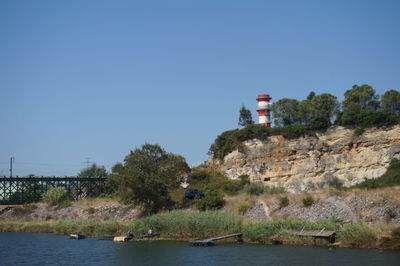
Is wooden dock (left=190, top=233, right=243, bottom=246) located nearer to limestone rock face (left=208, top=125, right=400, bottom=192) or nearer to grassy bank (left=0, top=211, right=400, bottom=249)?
grassy bank (left=0, top=211, right=400, bottom=249)

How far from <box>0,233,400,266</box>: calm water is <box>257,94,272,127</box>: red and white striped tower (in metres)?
39.1

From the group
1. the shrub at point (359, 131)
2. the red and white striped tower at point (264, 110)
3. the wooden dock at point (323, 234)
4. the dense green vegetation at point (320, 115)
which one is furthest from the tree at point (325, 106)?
the wooden dock at point (323, 234)

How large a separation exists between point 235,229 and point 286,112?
36.7 metres

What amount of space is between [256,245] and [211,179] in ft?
91.9

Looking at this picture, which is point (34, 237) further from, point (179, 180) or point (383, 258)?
point (383, 258)

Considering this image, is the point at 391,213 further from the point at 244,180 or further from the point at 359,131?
the point at 244,180

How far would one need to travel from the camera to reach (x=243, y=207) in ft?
158

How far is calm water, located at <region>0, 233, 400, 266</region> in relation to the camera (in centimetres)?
3102

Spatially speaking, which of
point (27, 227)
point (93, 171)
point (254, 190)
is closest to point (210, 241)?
point (254, 190)

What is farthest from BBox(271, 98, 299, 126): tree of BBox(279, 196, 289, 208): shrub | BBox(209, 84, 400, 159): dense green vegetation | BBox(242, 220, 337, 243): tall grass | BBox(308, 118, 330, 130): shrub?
BBox(242, 220, 337, 243): tall grass

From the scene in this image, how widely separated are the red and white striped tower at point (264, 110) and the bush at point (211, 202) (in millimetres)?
28720

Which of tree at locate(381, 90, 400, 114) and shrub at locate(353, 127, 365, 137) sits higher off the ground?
tree at locate(381, 90, 400, 114)

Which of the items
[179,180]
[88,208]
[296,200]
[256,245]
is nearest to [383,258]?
[256,245]

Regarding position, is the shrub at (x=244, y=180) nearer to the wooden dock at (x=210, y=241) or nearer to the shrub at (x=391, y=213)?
the wooden dock at (x=210, y=241)
